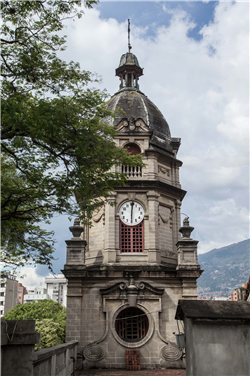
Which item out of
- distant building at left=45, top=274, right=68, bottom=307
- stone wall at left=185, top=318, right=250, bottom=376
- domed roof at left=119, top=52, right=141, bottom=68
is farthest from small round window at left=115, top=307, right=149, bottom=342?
distant building at left=45, top=274, right=68, bottom=307

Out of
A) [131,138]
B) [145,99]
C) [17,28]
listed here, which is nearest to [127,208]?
[131,138]

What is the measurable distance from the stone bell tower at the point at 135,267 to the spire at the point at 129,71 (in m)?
5.20

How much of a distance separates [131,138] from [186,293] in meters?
11.4

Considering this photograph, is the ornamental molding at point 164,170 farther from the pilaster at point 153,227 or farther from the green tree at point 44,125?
the green tree at point 44,125

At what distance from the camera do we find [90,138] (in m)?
13.6

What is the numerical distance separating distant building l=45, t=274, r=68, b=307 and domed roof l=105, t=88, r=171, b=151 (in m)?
158

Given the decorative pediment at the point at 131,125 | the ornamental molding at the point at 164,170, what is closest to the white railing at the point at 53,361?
the ornamental molding at the point at 164,170

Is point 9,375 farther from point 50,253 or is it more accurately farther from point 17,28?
point 17,28

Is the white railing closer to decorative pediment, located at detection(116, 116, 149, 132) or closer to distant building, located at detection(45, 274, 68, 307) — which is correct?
decorative pediment, located at detection(116, 116, 149, 132)

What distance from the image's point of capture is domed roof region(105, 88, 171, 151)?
3064cm

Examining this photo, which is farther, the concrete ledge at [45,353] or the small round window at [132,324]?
the small round window at [132,324]

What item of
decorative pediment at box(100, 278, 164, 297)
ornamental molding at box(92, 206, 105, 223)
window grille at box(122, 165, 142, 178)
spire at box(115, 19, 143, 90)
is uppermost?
spire at box(115, 19, 143, 90)

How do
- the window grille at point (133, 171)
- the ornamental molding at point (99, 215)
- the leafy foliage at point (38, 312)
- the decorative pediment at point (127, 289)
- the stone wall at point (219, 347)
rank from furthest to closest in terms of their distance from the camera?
the leafy foliage at point (38, 312)
the window grille at point (133, 171)
the ornamental molding at point (99, 215)
the decorative pediment at point (127, 289)
the stone wall at point (219, 347)

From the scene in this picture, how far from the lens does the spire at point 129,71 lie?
34438 millimetres
